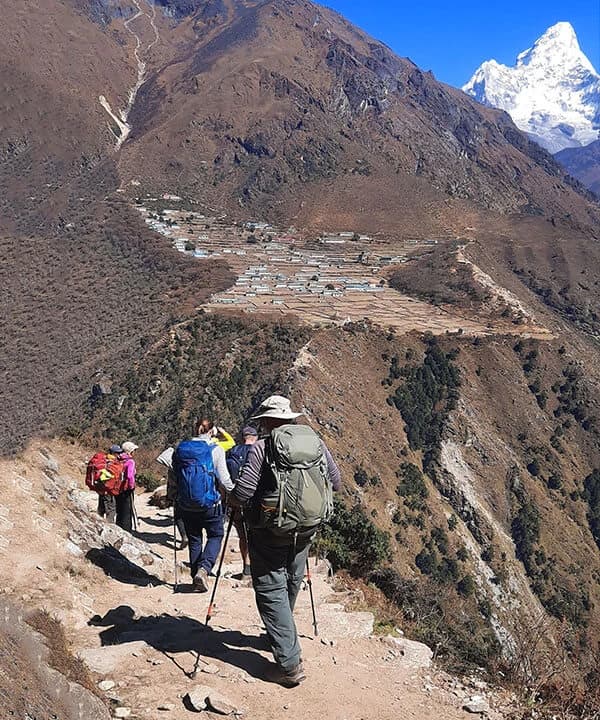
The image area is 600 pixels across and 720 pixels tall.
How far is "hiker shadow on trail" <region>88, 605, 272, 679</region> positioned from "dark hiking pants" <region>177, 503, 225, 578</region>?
0.71m

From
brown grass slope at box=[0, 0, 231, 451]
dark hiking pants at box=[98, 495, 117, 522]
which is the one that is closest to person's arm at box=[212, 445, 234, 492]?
dark hiking pants at box=[98, 495, 117, 522]

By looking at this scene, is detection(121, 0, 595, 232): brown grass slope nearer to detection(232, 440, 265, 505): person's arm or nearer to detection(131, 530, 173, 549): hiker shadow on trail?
detection(131, 530, 173, 549): hiker shadow on trail

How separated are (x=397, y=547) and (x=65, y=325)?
118 ft

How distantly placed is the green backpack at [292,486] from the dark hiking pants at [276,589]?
28 centimetres

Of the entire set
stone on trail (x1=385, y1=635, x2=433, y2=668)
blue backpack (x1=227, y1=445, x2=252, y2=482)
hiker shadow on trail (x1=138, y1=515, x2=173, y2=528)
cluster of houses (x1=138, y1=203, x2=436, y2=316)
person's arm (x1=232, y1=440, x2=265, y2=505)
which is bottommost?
hiker shadow on trail (x1=138, y1=515, x2=173, y2=528)

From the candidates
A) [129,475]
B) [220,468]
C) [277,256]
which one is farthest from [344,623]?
[277,256]

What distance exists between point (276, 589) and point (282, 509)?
0.81 m

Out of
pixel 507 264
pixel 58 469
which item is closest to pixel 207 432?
pixel 58 469

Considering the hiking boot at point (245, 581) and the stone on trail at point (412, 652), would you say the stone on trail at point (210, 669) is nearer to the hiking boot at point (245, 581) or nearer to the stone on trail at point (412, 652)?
the stone on trail at point (412, 652)

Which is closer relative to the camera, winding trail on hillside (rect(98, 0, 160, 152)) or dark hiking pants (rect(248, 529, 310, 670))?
dark hiking pants (rect(248, 529, 310, 670))

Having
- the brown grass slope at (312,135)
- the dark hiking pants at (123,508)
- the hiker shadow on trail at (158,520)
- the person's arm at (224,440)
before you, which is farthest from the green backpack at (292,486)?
the brown grass slope at (312,135)

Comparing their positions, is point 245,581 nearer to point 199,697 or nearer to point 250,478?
point 199,697

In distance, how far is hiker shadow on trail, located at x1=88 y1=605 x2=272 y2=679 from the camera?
562 centimetres

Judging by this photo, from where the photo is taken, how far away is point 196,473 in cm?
680
